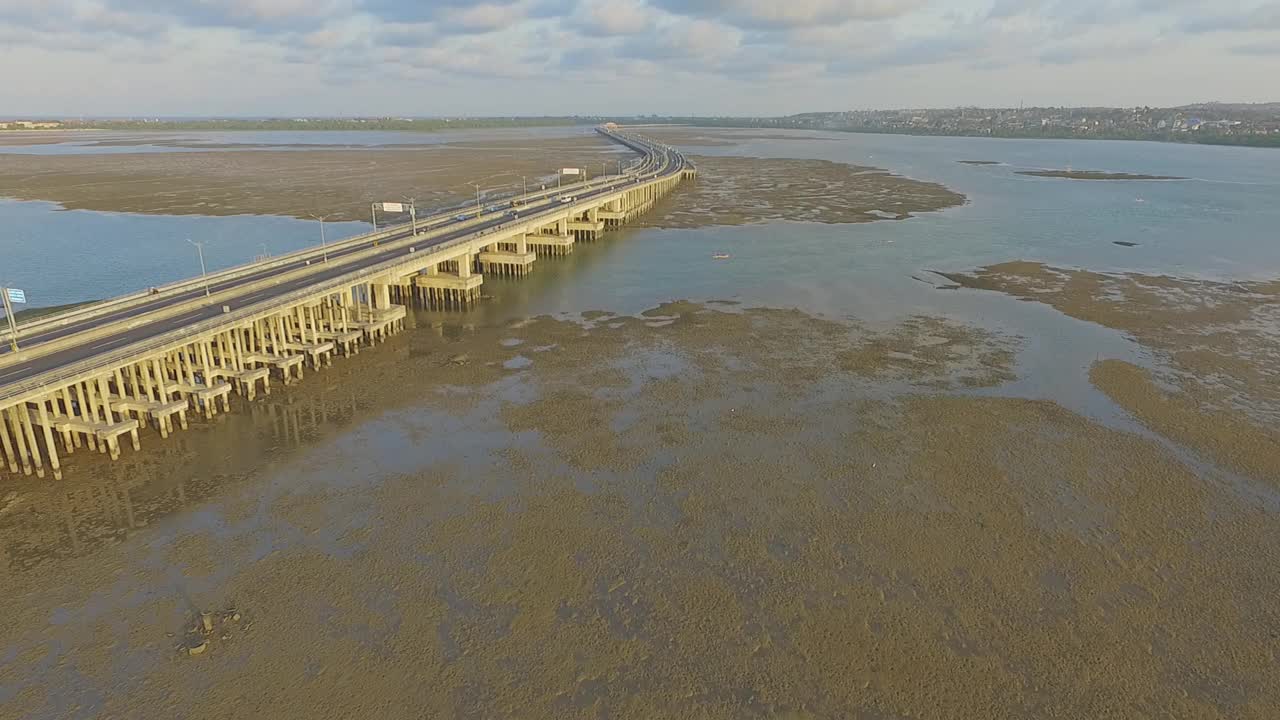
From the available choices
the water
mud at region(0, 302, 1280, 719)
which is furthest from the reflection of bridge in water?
the water

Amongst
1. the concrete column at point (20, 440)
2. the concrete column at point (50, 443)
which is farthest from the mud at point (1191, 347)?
the concrete column at point (20, 440)

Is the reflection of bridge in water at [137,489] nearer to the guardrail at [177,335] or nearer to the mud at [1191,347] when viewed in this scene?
the guardrail at [177,335]

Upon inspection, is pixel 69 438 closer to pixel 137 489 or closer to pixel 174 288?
pixel 137 489

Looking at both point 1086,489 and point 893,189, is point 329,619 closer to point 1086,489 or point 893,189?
point 1086,489

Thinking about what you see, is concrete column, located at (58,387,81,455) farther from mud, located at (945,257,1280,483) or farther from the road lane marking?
mud, located at (945,257,1280,483)

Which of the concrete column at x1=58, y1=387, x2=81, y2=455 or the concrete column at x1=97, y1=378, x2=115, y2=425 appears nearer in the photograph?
the concrete column at x1=97, y1=378, x2=115, y2=425

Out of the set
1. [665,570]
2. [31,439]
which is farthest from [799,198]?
[31,439]
